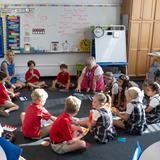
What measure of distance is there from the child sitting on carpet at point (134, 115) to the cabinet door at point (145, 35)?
2583 mm

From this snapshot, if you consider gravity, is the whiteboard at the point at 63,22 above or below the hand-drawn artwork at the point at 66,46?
above

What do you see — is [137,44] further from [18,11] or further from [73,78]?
[18,11]

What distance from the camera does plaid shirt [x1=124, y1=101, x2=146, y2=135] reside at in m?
3.34

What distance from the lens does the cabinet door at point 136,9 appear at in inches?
217

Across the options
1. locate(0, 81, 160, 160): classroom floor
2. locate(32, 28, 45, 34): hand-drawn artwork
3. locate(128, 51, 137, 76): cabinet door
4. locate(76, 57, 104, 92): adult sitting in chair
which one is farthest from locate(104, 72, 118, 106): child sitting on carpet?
locate(32, 28, 45, 34): hand-drawn artwork

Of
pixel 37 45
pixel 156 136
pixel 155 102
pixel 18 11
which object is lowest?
pixel 156 136

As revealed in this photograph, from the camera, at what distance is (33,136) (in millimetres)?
3203

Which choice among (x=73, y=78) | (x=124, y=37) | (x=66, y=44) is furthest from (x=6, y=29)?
(x=124, y=37)

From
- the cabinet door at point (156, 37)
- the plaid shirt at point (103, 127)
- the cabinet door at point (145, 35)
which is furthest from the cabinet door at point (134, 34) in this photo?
the plaid shirt at point (103, 127)

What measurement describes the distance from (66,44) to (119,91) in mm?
2056

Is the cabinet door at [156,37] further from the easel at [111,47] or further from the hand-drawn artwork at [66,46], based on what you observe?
the hand-drawn artwork at [66,46]

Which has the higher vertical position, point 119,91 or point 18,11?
point 18,11

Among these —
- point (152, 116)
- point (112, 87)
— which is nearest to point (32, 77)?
point (112, 87)

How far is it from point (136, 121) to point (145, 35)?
2.83 metres
